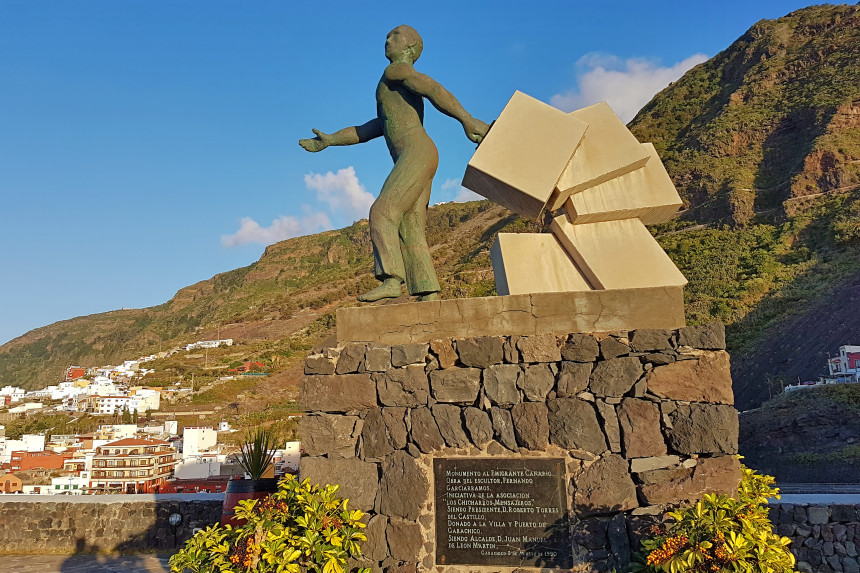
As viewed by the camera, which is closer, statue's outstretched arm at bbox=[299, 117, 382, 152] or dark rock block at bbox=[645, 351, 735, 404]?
dark rock block at bbox=[645, 351, 735, 404]

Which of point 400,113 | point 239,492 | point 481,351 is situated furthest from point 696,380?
point 239,492

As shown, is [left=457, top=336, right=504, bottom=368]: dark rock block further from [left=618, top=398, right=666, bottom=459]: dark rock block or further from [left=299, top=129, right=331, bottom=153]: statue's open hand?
[left=299, top=129, right=331, bottom=153]: statue's open hand

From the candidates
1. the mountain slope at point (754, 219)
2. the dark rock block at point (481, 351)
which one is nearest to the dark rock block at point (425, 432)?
the dark rock block at point (481, 351)

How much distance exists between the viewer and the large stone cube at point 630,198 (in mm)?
4488

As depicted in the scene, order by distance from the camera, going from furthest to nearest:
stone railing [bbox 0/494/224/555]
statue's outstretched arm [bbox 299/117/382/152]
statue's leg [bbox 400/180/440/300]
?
stone railing [bbox 0/494/224/555] < statue's outstretched arm [bbox 299/117/382/152] < statue's leg [bbox 400/180/440/300]

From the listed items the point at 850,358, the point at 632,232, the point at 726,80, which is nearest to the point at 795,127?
the point at 726,80

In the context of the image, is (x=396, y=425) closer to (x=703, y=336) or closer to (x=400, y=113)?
(x=703, y=336)

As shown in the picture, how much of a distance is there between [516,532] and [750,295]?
102 ft

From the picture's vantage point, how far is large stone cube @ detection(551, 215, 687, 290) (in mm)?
4277

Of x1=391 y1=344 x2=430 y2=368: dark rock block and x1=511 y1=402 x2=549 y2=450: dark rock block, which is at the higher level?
x1=391 y1=344 x2=430 y2=368: dark rock block

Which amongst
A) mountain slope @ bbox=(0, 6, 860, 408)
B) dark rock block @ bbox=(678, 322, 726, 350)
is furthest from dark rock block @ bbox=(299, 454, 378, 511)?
mountain slope @ bbox=(0, 6, 860, 408)

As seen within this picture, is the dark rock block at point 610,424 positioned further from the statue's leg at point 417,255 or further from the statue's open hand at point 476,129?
the statue's open hand at point 476,129

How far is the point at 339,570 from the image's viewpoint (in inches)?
149

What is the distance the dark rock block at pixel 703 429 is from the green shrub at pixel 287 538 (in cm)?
198
